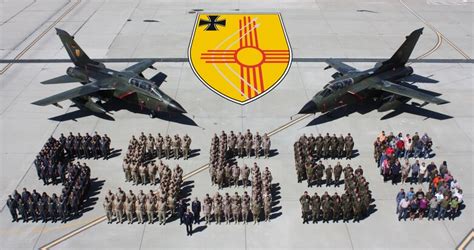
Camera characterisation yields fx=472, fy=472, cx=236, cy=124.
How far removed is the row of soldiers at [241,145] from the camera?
20191mm

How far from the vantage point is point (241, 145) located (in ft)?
67.6

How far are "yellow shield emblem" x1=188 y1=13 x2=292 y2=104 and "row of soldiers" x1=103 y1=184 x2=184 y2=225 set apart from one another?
9842mm

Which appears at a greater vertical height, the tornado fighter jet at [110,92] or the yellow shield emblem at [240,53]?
the tornado fighter jet at [110,92]

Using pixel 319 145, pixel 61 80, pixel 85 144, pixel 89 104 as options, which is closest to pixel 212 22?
pixel 61 80

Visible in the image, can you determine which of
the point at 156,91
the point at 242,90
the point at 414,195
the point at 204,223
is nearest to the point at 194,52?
the point at 242,90

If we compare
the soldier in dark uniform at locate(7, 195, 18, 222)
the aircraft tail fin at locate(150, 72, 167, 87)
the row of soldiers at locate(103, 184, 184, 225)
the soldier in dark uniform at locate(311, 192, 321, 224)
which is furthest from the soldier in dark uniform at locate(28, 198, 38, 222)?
the aircraft tail fin at locate(150, 72, 167, 87)

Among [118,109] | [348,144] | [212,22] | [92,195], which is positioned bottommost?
[212,22]

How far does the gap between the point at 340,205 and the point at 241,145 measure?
5440 millimetres

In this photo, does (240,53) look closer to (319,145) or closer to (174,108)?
(174,108)

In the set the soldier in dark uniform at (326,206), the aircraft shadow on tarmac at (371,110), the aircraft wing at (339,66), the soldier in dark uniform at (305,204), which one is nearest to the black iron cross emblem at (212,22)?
the aircraft wing at (339,66)

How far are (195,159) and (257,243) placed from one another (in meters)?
5.77

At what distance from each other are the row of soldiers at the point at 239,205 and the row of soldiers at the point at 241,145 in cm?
313

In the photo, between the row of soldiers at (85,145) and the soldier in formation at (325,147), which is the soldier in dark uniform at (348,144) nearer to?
the soldier in formation at (325,147)

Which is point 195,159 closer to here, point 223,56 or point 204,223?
point 204,223
